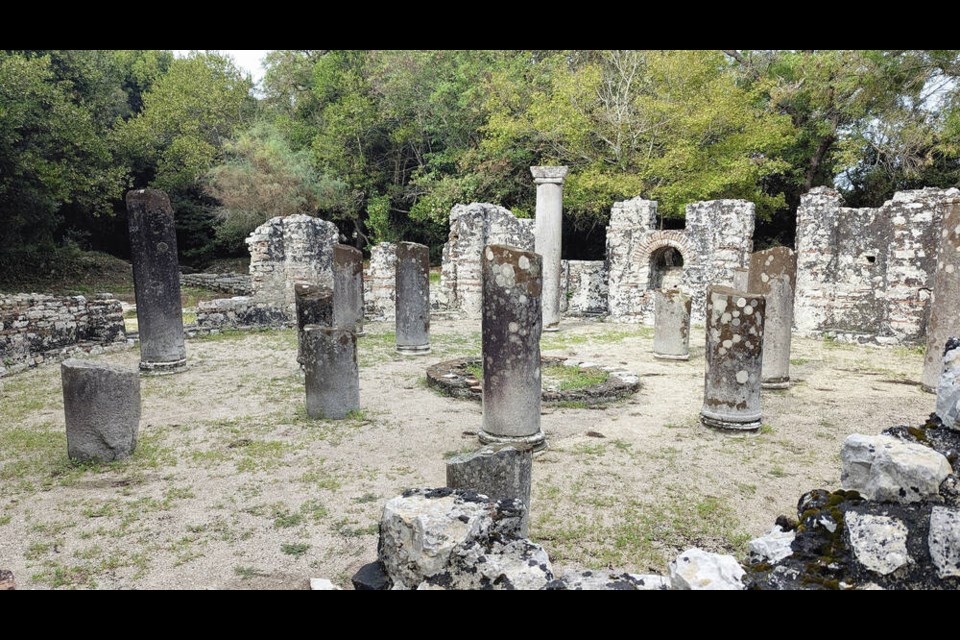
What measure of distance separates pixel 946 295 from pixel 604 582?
8957mm

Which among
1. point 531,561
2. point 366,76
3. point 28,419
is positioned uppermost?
point 366,76

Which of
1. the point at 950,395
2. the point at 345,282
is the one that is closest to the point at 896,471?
the point at 950,395

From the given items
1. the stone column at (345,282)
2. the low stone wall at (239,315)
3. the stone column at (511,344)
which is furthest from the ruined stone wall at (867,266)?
the low stone wall at (239,315)

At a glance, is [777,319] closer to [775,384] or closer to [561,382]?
[775,384]

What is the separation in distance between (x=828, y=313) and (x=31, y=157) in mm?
24803

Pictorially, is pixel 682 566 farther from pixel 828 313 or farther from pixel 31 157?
pixel 31 157

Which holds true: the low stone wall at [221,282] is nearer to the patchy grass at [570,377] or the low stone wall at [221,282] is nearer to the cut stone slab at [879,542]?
the patchy grass at [570,377]

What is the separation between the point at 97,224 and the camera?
30453 mm

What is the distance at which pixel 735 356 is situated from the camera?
24.9 feet

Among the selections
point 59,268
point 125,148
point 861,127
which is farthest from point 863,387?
point 125,148

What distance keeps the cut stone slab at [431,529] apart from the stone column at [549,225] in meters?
12.4

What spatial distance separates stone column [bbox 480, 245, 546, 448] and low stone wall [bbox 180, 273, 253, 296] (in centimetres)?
2067

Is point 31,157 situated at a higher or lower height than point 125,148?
lower
